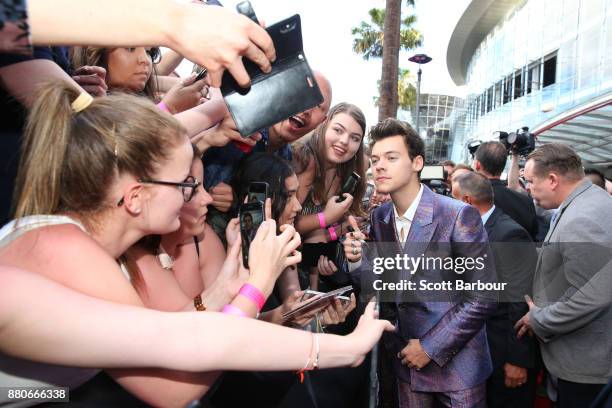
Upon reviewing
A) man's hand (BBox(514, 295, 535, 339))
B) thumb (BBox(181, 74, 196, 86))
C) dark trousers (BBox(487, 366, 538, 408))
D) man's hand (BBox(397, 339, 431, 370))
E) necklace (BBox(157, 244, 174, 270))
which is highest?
thumb (BBox(181, 74, 196, 86))

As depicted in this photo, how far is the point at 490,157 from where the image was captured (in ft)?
14.2

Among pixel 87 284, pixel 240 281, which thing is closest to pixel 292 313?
pixel 240 281

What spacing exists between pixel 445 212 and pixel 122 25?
6.43 ft

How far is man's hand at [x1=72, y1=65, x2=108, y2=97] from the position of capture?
1.68 meters

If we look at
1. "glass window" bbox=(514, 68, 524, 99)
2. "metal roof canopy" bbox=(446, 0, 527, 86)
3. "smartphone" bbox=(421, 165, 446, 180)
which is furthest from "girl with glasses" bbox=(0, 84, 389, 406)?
"metal roof canopy" bbox=(446, 0, 527, 86)


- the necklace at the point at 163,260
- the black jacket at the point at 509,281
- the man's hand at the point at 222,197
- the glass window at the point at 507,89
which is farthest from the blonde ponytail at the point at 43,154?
the glass window at the point at 507,89

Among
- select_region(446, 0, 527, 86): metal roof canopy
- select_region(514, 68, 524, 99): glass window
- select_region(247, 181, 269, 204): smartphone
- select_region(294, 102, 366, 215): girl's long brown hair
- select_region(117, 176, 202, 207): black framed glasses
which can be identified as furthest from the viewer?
select_region(446, 0, 527, 86): metal roof canopy

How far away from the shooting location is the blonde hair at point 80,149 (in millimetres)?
1138

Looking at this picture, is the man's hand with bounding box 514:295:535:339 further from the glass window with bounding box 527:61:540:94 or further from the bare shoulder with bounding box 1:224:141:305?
the glass window with bounding box 527:61:540:94

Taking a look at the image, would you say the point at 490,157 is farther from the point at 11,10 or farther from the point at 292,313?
the point at 11,10

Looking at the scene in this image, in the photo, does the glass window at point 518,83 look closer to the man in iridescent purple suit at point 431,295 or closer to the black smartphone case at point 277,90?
the man in iridescent purple suit at point 431,295

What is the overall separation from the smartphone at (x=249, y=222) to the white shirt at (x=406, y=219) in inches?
45.0

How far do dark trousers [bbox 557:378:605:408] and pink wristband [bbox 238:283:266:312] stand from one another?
2388mm

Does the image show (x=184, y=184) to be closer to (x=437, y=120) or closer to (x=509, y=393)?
Answer: (x=509, y=393)
